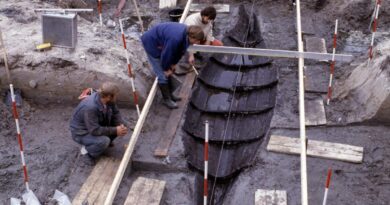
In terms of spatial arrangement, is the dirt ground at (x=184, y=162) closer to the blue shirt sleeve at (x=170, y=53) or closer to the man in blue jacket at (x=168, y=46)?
the man in blue jacket at (x=168, y=46)

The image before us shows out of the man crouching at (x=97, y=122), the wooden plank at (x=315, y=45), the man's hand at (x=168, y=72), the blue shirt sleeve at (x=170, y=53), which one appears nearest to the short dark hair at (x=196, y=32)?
the blue shirt sleeve at (x=170, y=53)

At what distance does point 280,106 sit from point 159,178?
8.25 ft

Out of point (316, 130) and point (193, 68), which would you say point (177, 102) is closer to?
point (193, 68)

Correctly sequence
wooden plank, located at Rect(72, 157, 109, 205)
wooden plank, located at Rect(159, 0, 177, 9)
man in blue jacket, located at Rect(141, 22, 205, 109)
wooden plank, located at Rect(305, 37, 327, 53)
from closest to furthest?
wooden plank, located at Rect(72, 157, 109, 205)
man in blue jacket, located at Rect(141, 22, 205, 109)
wooden plank, located at Rect(305, 37, 327, 53)
wooden plank, located at Rect(159, 0, 177, 9)

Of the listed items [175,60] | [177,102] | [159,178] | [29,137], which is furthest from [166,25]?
[29,137]

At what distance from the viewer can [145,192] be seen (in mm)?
6113

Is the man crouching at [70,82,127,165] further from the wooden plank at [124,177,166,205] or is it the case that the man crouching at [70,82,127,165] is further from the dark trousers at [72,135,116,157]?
the wooden plank at [124,177,166,205]

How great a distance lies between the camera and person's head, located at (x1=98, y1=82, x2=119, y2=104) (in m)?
5.80

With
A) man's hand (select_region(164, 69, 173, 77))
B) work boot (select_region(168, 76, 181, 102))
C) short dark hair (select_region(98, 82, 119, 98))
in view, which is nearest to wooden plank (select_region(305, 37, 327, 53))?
work boot (select_region(168, 76, 181, 102))

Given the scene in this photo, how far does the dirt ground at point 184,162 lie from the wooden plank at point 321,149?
0.30ft

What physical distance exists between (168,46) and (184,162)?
5.70 ft

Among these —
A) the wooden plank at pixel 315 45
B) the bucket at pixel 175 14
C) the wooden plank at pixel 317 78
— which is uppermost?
the bucket at pixel 175 14

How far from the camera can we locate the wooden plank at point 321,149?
21.5 ft

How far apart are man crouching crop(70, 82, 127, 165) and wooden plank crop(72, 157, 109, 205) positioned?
143mm
